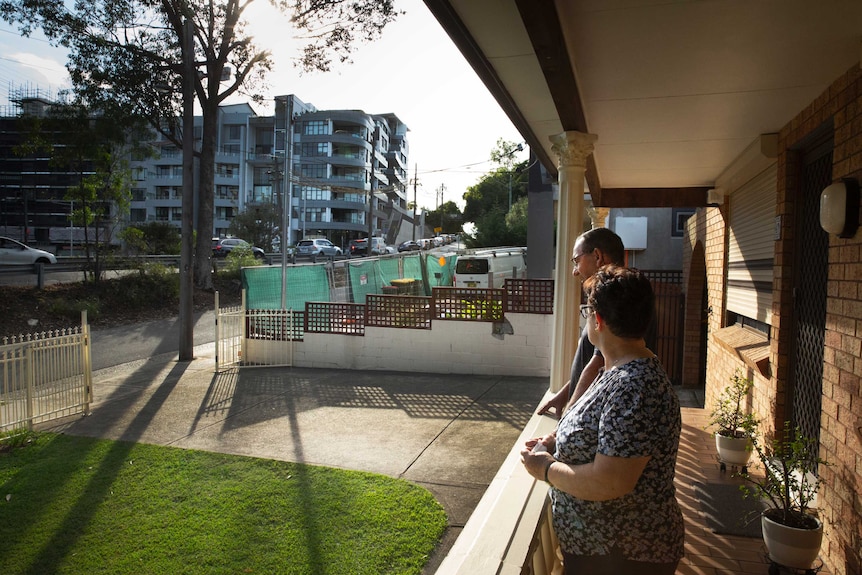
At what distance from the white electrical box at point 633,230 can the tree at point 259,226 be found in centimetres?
2728

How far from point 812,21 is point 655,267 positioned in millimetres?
13881

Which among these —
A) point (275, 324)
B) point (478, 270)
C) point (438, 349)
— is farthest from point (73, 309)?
point (478, 270)

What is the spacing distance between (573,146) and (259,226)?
117 ft

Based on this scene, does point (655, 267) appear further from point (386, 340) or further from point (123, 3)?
point (123, 3)

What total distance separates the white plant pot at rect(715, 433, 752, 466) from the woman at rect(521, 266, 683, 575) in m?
3.14

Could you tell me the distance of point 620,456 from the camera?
1.37 meters

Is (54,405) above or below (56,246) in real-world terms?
below

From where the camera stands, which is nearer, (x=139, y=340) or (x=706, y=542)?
(x=706, y=542)

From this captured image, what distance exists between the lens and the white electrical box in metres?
15.1

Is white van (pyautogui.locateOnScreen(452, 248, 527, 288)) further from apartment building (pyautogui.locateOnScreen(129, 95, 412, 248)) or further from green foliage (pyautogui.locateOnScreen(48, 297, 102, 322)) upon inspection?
apartment building (pyautogui.locateOnScreen(129, 95, 412, 248))

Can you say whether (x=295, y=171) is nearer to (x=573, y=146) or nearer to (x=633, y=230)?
(x=633, y=230)

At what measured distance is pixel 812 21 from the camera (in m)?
2.56

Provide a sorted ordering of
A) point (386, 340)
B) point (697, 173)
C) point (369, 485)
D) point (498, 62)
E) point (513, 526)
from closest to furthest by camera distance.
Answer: point (513, 526) < point (498, 62) < point (369, 485) < point (697, 173) < point (386, 340)

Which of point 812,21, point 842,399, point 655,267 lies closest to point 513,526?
point 842,399
